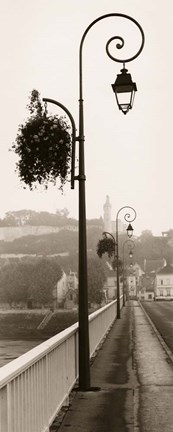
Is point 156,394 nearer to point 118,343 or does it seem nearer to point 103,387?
point 103,387

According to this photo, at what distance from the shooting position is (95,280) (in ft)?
439

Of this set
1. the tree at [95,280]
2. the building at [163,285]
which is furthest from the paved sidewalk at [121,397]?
the building at [163,285]

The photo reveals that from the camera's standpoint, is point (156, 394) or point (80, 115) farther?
point (80, 115)

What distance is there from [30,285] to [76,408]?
145 m

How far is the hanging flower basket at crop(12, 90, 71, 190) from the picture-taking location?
1164cm

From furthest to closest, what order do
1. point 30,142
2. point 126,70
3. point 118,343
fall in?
1. point 118,343
2. point 30,142
3. point 126,70

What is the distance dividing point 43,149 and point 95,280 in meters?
123

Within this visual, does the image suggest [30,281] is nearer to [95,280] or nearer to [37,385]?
[95,280]

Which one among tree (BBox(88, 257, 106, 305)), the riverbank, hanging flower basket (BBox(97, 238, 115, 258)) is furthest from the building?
hanging flower basket (BBox(97, 238, 115, 258))

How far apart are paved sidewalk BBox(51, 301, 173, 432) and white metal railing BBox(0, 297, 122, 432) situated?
35 cm

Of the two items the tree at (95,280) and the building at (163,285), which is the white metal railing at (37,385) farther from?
the building at (163,285)

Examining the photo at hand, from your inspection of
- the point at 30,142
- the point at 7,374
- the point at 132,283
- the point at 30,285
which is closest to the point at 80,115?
the point at 30,142

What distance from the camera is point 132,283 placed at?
170 m

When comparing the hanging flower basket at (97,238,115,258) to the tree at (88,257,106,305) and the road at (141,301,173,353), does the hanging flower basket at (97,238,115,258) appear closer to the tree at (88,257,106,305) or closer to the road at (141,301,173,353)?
the road at (141,301,173,353)
